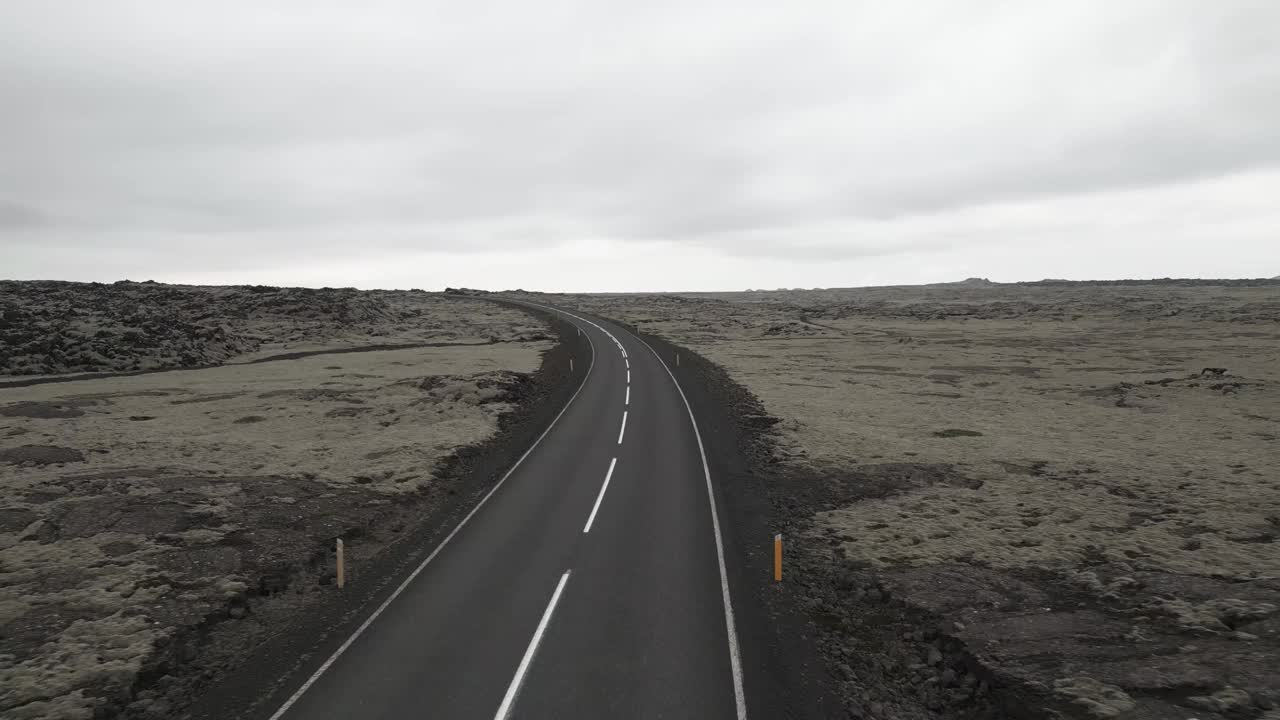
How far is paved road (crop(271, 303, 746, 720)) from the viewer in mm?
9734

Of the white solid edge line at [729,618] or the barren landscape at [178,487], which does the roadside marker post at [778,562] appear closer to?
the white solid edge line at [729,618]

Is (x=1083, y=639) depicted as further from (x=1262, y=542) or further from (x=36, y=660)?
(x=36, y=660)

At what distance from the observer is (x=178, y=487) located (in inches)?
738

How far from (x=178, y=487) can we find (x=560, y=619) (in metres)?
14.7

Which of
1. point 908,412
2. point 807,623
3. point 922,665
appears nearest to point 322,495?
point 807,623

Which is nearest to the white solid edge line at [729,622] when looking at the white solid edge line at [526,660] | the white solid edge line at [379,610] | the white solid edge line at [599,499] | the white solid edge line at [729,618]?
the white solid edge line at [729,618]

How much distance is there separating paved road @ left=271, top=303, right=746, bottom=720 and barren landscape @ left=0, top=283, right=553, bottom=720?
2.77 meters

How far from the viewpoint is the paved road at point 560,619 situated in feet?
31.9

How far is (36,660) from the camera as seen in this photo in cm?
1030

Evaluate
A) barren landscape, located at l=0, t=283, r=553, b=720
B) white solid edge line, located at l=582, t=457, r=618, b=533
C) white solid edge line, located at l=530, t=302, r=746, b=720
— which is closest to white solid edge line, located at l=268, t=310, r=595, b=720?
barren landscape, located at l=0, t=283, r=553, b=720

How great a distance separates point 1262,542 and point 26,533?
3061cm

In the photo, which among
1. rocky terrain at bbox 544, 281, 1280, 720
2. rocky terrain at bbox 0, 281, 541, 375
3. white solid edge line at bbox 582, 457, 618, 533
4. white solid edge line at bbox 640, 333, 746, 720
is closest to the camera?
rocky terrain at bbox 544, 281, 1280, 720

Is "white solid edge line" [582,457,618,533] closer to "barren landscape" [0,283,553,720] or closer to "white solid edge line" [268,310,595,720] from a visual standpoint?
"white solid edge line" [268,310,595,720]

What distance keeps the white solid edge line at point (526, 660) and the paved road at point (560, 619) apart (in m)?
0.03
